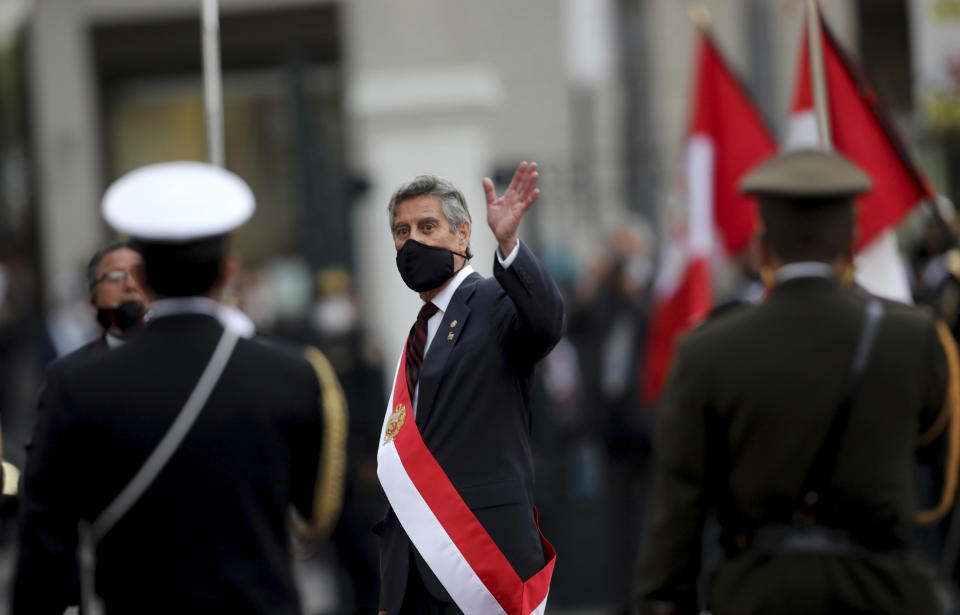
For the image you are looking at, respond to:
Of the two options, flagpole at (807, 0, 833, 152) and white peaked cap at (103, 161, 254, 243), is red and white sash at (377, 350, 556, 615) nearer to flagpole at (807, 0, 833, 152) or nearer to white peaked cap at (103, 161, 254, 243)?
white peaked cap at (103, 161, 254, 243)

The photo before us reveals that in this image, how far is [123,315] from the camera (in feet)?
14.7

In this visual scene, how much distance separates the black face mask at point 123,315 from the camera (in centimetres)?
446

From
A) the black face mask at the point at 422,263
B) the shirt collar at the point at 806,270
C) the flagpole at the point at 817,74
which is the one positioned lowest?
the shirt collar at the point at 806,270

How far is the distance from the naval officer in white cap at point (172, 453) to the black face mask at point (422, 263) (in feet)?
1.62

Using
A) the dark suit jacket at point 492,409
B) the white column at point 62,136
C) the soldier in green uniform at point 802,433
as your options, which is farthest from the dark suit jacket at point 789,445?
the white column at point 62,136

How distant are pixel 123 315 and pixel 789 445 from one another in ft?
6.75

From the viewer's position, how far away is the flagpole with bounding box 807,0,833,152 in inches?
195

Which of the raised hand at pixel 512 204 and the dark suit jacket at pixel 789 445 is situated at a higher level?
the raised hand at pixel 512 204

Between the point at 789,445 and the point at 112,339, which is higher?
the point at 112,339

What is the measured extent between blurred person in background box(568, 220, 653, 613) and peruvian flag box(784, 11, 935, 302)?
2.88m

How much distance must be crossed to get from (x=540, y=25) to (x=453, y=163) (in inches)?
226

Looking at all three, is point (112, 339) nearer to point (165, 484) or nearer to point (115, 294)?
point (115, 294)

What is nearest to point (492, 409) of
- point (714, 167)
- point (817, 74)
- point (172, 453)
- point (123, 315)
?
point (172, 453)

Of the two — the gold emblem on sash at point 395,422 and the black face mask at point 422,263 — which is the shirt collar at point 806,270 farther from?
the gold emblem on sash at point 395,422
